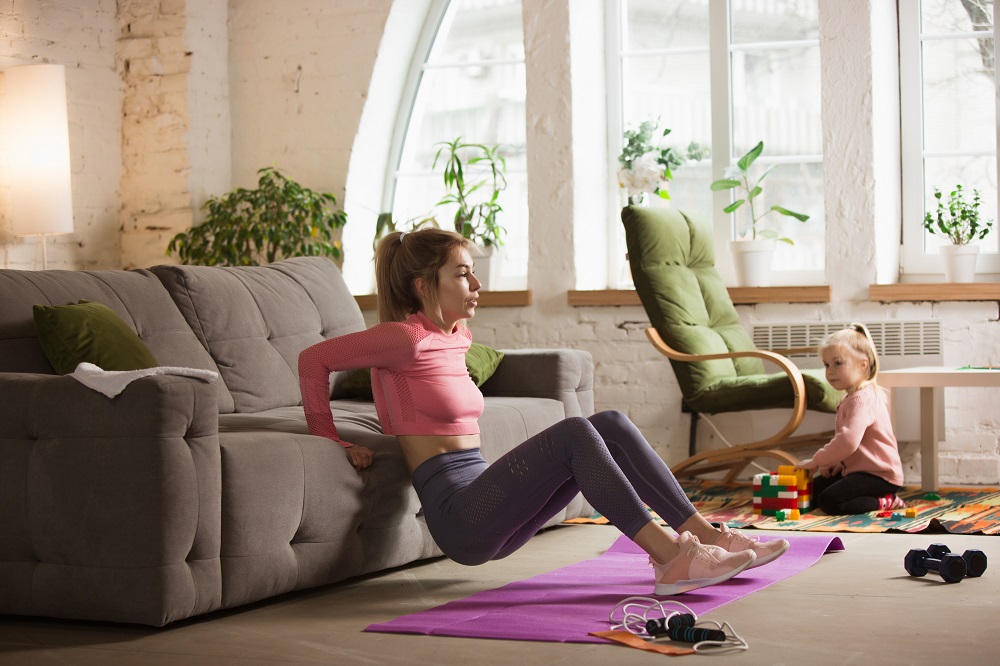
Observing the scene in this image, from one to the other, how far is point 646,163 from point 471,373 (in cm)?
199

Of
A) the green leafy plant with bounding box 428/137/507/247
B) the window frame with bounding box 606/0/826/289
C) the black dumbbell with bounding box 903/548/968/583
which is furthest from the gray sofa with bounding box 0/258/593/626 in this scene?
the window frame with bounding box 606/0/826/289

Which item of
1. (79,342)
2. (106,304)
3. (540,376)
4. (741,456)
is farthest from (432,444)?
(741,456)

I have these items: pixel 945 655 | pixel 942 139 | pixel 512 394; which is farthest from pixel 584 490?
pixel 942 139

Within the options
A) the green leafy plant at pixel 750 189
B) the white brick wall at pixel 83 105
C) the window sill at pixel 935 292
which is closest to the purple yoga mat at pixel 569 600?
the window sill at pixel 935 292

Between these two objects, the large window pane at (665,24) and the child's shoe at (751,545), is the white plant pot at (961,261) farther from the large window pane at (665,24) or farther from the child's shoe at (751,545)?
the child's shoe at (751,545)

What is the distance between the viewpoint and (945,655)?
91.9 inches

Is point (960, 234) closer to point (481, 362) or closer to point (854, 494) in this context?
point (854, 494)

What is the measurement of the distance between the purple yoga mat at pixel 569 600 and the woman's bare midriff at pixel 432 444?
14.0 inches

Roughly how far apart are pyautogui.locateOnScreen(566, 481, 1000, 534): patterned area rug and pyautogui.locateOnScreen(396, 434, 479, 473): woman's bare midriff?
4.17 ft

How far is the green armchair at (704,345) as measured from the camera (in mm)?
4844

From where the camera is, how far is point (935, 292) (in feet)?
17.2

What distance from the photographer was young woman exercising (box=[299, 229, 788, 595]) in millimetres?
2828

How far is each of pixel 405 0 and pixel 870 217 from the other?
2.48 metres

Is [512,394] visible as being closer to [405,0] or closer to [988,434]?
[988,434]
